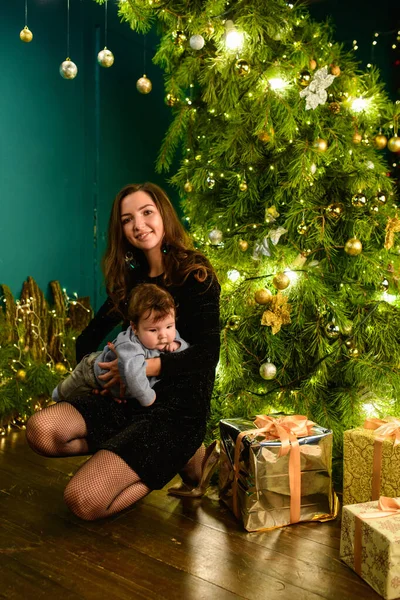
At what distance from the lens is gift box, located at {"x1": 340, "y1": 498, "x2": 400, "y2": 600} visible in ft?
5.42

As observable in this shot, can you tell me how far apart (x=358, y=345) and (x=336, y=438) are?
1.32 feet

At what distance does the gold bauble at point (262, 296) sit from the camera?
97.3 inches

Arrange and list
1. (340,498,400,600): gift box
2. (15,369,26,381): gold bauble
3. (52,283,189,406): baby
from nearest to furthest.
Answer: (340,498,400,600): gift box
(52,283,189,406): baby
(15,369,26,381): gold bauble

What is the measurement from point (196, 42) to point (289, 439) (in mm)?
1587

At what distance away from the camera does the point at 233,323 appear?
266 centimetres

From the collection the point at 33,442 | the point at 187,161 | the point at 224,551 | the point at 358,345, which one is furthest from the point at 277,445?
the point at 187,161

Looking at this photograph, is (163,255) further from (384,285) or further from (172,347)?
(384,285)

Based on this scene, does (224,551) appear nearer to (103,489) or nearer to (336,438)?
(103,489)

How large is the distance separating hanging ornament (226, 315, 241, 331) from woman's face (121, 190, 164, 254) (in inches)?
20.6

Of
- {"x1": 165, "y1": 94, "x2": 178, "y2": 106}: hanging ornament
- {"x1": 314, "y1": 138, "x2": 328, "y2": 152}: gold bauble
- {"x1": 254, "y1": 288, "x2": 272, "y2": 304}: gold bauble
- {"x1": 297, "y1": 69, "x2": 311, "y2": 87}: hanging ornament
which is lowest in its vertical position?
{"x1": 254, "y1": 288, "x2": 272, "y2": 304}: gold bauble

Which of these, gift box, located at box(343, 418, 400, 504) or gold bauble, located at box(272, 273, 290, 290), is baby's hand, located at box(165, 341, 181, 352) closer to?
gold bauble, located at box(272, 273, 290, 290)

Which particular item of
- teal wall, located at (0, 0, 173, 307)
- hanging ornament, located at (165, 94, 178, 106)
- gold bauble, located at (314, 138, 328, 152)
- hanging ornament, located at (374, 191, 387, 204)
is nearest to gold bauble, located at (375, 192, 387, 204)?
hanging ornament, located at (374, 191, 387, 204)

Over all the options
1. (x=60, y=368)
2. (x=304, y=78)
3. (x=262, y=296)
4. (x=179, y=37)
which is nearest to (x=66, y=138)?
(x=179, y=37)

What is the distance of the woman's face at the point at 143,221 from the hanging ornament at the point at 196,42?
0.64 meters
